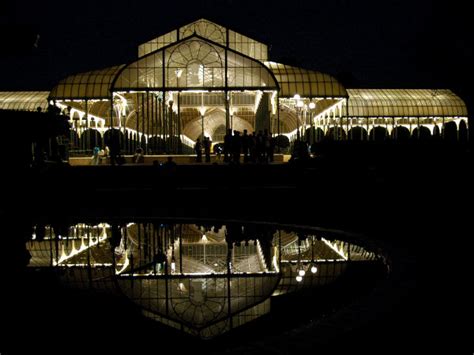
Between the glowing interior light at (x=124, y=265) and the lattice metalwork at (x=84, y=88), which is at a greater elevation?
the lattice metalwork at (x=84, y=88)

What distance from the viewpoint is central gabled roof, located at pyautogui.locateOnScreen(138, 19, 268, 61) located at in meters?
47.2

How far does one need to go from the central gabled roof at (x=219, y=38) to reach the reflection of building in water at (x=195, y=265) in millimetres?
35645

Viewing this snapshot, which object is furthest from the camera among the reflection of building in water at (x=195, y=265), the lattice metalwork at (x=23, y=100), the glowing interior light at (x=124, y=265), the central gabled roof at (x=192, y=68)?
the lattice metalwork at (x=23, y=100)

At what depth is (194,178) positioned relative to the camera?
85.5 ft

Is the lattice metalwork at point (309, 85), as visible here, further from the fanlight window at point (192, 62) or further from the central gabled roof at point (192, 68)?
the fanlight window at point (192, 62)

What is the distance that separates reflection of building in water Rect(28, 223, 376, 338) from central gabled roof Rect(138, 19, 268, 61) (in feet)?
117

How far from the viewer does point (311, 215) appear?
16.4 meters

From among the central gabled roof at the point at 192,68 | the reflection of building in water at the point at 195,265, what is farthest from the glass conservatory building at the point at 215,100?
the reflection of building in water at the point at 195,265

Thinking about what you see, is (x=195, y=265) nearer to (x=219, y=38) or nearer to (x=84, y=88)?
(x=84, y=88)

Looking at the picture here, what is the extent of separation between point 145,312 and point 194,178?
20077mm

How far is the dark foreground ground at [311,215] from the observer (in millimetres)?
5082

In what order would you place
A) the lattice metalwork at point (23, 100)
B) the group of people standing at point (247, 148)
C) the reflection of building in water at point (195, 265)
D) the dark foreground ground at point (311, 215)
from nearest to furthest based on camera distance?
the dark foreground ground at point (311, 215) < the reflection of building in water at point (195, 265) < the group of people standing at point (247, 148) < the lattice metalwork at point (23, 100)

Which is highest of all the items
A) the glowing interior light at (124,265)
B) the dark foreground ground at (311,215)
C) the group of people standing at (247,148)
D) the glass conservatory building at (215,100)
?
the glass conservatory building at (215,100)

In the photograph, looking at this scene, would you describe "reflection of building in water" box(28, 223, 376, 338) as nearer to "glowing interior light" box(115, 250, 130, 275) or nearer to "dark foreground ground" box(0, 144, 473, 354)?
"glowing interior light" box(115, 250, 130, 275)
